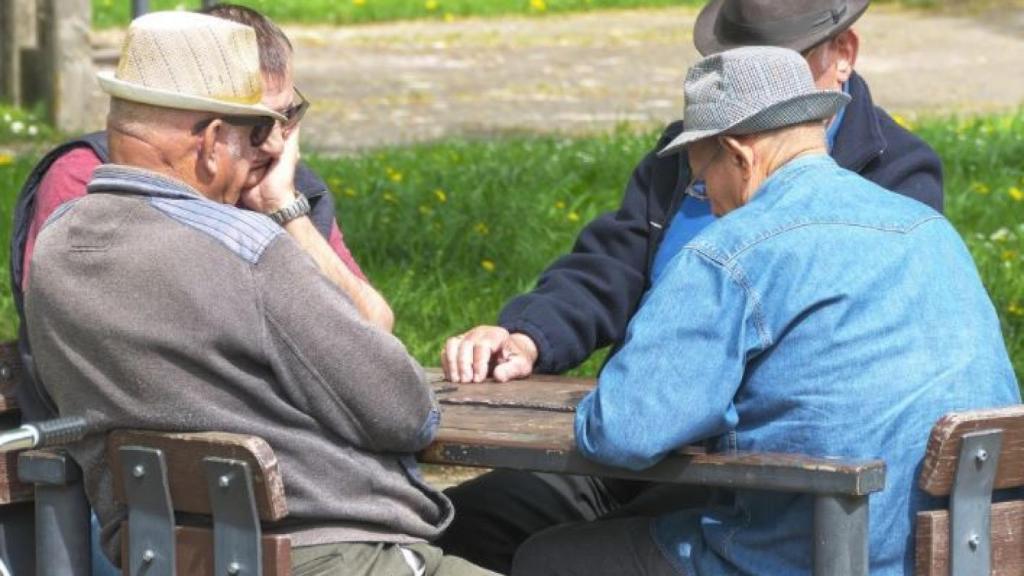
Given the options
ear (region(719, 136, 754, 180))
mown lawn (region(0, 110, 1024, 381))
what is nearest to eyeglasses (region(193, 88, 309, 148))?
ear (region(719, 136, 754, 180))

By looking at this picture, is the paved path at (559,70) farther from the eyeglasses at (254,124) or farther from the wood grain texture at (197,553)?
the wood grain texture at (197,553)

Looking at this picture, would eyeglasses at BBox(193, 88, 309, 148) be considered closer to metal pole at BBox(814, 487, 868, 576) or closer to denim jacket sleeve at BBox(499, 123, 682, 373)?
denim jacket sleeve at BBox(499, 123, 682, 373)

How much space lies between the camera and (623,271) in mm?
4227

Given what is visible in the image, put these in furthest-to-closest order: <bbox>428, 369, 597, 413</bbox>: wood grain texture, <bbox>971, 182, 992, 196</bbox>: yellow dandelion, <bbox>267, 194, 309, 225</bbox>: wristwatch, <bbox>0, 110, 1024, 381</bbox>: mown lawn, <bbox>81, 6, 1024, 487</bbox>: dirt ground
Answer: <bbox>81, 6, 1024, 487</bbox>: dirt ground
<bbox>971, 182, 992, 196</bbox>: yellow dandelion
<bbox>0, 110, 1024, 381</bbox>: mown lawn
<bbox>267, 194, 309, 225</bbox>: wristwatch
<bbox>428, 369, 597, 413</bbox>: wood grain texture

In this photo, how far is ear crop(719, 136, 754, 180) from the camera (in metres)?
3.24

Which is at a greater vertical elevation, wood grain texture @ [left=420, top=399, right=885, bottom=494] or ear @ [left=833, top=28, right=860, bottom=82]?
ear @ [left=833, top=28, right=860, bottom=82]

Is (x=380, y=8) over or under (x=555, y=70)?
under

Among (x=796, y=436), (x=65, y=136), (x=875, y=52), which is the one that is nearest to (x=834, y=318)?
(x=796, y=436)

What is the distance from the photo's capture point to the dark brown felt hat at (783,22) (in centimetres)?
405

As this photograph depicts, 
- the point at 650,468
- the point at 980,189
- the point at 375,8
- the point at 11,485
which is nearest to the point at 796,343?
the point at 650,468

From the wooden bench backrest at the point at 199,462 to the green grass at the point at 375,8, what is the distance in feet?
45.7

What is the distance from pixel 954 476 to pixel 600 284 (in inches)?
51.9

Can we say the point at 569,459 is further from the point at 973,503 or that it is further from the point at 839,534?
the point at 973,503

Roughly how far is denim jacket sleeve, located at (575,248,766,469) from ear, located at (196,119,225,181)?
72 centimetres
